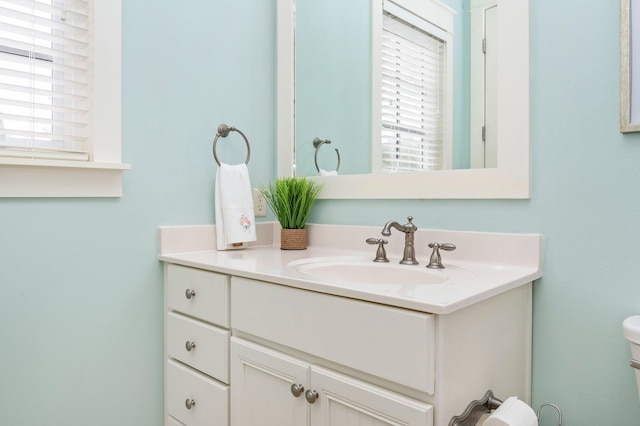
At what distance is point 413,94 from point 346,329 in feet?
2.78

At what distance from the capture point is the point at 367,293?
0.83 meters

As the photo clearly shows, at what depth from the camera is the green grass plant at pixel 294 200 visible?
159 cm

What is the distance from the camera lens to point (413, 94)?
139 cm

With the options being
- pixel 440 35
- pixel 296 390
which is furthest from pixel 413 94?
pixel 296 390

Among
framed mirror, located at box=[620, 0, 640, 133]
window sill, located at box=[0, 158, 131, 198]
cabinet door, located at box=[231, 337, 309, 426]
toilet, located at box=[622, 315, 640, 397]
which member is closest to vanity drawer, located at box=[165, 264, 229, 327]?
cabinet door, located at box=[231, 337, 309, 426]

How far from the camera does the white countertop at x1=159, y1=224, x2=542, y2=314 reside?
826 mm

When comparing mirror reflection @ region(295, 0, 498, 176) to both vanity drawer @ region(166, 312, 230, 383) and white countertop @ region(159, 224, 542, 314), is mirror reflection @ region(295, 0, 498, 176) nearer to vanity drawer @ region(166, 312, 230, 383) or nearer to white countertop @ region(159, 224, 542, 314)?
white countertop @ region(159, 224, 542, 314)

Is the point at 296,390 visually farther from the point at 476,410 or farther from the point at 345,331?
the point at 476,410

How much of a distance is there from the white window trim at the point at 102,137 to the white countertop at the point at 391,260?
0.26 metres

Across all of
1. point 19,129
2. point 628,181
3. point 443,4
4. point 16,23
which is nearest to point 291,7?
point 443,4

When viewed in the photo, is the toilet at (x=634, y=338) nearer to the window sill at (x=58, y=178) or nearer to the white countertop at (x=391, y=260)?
the white countertop at (x=391, y=260)

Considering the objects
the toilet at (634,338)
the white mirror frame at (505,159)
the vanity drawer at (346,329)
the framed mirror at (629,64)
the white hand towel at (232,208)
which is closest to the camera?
the vanity drawer at (346,329)

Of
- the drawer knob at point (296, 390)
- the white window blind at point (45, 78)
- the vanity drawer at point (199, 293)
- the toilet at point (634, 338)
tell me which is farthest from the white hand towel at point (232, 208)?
the toilet at point (634, 338)

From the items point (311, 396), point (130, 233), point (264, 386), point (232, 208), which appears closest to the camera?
point (311, 396)
